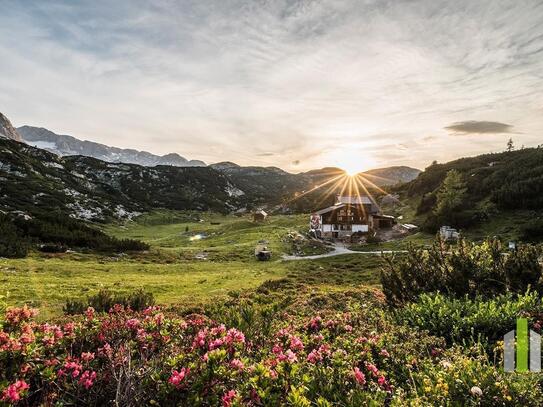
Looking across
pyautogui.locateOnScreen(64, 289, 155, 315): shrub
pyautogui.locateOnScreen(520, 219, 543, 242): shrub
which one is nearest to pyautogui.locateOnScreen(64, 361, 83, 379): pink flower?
pyautogui.locateOnScreen(64, 289, 155, 315): shrub

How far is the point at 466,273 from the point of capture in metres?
13.5

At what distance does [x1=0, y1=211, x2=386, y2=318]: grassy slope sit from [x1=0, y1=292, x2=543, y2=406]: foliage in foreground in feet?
47.8

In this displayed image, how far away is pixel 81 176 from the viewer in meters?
160

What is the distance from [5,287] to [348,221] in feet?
218

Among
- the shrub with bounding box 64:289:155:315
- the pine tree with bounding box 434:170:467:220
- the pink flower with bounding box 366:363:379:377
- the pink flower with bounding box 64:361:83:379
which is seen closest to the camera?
the pink flower with bounding box 64:361:83:379

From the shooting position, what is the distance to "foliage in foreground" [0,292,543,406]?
4.30 m

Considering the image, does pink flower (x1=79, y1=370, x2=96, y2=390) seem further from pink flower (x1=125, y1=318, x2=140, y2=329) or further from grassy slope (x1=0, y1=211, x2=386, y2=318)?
grassy slope (x1=0, y1=211, x2=386, y2=318)

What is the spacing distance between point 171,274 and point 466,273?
32.2 meters

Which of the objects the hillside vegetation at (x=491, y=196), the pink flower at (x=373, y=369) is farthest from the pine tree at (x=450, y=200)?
the pink flower at (x=373, y=369)

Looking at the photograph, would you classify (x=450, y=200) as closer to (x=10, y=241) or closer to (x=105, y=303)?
Result: (x=105, y=303)

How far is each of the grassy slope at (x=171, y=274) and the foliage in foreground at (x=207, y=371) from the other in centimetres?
1456

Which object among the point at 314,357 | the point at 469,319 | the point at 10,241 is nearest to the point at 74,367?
the point at 314,357

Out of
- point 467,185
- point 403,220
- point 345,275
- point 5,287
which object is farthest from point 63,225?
point 467,185

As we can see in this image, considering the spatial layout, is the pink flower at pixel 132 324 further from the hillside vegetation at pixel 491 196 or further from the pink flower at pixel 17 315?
the hillside vegetation at pixel 491 196
